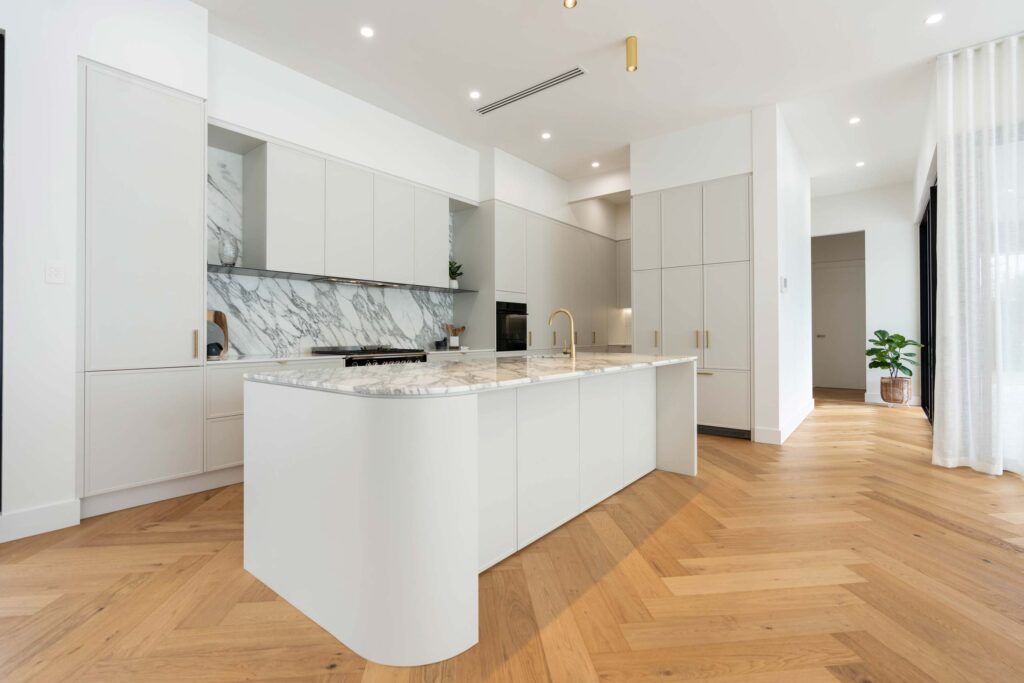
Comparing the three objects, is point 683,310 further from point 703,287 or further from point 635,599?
point 635,599

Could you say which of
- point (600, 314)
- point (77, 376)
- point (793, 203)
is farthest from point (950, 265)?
point (77, 376)

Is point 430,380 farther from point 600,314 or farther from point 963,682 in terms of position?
point 600,314

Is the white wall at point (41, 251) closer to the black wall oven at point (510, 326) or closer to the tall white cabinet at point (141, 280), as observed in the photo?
the tall white cabinet at point (141, 280)

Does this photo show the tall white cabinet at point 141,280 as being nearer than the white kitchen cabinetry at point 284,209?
Yes

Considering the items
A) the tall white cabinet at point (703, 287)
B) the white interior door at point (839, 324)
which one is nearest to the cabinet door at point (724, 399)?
the tall white cabinet at point (703, 287)

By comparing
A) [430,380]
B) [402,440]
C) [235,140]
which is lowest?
[402,440]

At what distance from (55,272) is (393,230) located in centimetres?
243

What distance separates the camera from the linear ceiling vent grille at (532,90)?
12.3 ft

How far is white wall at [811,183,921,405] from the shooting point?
6.62 metres

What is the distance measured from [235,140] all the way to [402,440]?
3.24m

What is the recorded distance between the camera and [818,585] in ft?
6.11

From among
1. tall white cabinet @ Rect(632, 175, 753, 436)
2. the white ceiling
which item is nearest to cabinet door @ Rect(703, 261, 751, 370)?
tall white cabinet @ Rect(632, 175, 753, 436)

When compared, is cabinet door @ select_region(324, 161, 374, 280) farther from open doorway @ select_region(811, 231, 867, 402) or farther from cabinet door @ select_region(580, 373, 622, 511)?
open doorway @ select_region(811, 231, 867, 402)

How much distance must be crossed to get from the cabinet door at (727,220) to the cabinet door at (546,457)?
2955 millimetres
